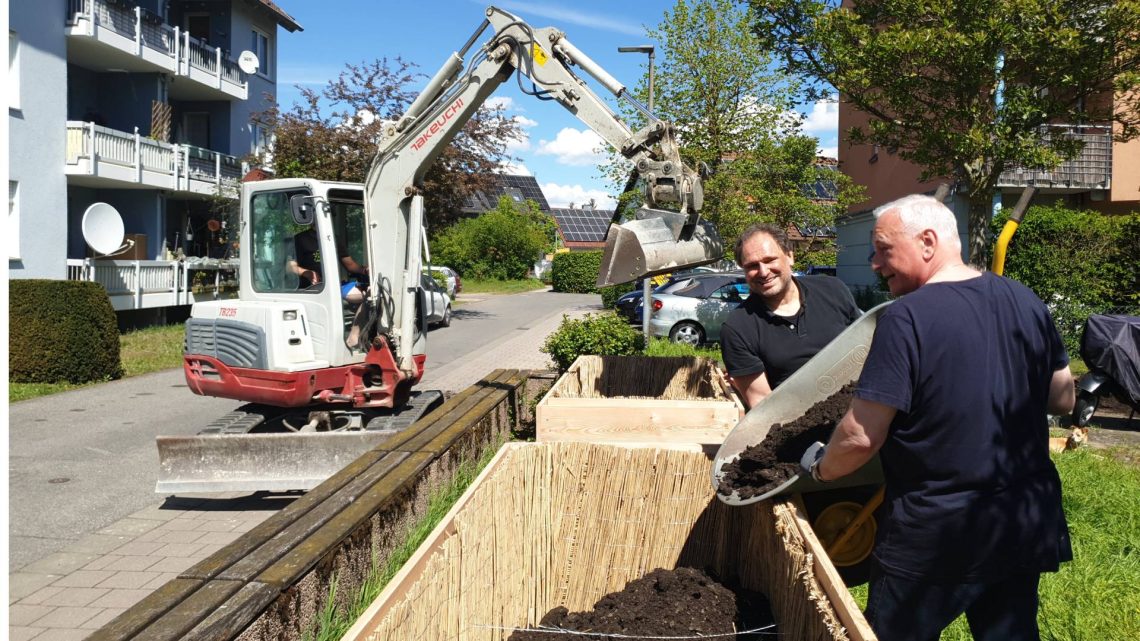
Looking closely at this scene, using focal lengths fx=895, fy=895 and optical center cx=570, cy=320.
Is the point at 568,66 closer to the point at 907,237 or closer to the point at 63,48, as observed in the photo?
the point at 907,237

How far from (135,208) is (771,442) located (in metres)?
25.5

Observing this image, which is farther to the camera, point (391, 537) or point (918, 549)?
point (391, 537)

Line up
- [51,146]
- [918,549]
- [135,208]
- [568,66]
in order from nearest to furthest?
[918,549] < [568,66] < [51,146] < [135,208]

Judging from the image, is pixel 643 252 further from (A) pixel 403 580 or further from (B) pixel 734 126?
(B) pixel 734 126

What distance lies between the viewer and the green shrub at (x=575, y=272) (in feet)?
167

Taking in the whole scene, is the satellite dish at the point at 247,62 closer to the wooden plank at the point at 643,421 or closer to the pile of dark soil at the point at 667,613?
Answer: the wooden plank at the point at 643,421

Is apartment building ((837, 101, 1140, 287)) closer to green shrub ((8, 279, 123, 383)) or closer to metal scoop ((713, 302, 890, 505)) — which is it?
green shrub ((8, 279, 123, 383))

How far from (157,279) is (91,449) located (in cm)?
1519

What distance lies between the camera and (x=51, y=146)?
20516 millimetres

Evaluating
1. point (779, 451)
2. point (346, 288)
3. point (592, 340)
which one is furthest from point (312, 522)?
point (592, 340)

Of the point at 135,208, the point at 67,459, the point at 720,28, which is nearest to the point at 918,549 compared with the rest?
the point at 67,459

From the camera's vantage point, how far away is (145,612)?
315 cm

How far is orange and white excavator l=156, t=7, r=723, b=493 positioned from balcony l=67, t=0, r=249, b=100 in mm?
16528

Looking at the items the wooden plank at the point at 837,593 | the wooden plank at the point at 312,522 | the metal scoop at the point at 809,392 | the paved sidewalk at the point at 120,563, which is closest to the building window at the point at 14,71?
the paved sidewalk at the point at 120,563
